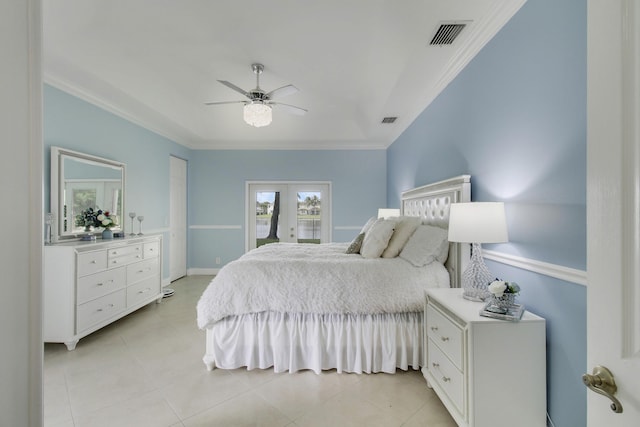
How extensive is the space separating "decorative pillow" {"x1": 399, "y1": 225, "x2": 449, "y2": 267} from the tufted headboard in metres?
→ 0.10

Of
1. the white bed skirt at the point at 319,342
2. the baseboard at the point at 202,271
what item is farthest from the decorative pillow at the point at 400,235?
the baseboard at the point at 202,271

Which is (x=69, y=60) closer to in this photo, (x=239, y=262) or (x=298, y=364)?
(x=239, y=262)

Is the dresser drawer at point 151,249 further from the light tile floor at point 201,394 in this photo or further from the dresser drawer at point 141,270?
the light tile floor at point 201,394

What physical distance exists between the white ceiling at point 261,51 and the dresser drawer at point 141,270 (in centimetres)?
200

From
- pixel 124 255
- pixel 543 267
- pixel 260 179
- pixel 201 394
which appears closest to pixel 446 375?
pixel 543 267

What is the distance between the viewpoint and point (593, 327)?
67 centimetres

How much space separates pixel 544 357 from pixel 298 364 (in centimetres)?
163

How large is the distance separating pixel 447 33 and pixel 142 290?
4.16 meters

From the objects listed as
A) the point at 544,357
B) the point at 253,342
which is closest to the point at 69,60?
the point at 253,342

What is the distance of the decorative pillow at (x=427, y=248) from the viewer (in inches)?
90.7

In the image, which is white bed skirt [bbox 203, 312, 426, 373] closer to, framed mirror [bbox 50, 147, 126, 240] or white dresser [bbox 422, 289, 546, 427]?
white dresser [bbox 422, 289, 546, 427]

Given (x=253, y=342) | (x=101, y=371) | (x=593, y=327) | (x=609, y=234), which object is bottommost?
(x=101, y=371)

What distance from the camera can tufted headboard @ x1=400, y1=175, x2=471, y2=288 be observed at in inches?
88.4

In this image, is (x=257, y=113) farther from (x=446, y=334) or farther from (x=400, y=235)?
(x=446, y=334)
